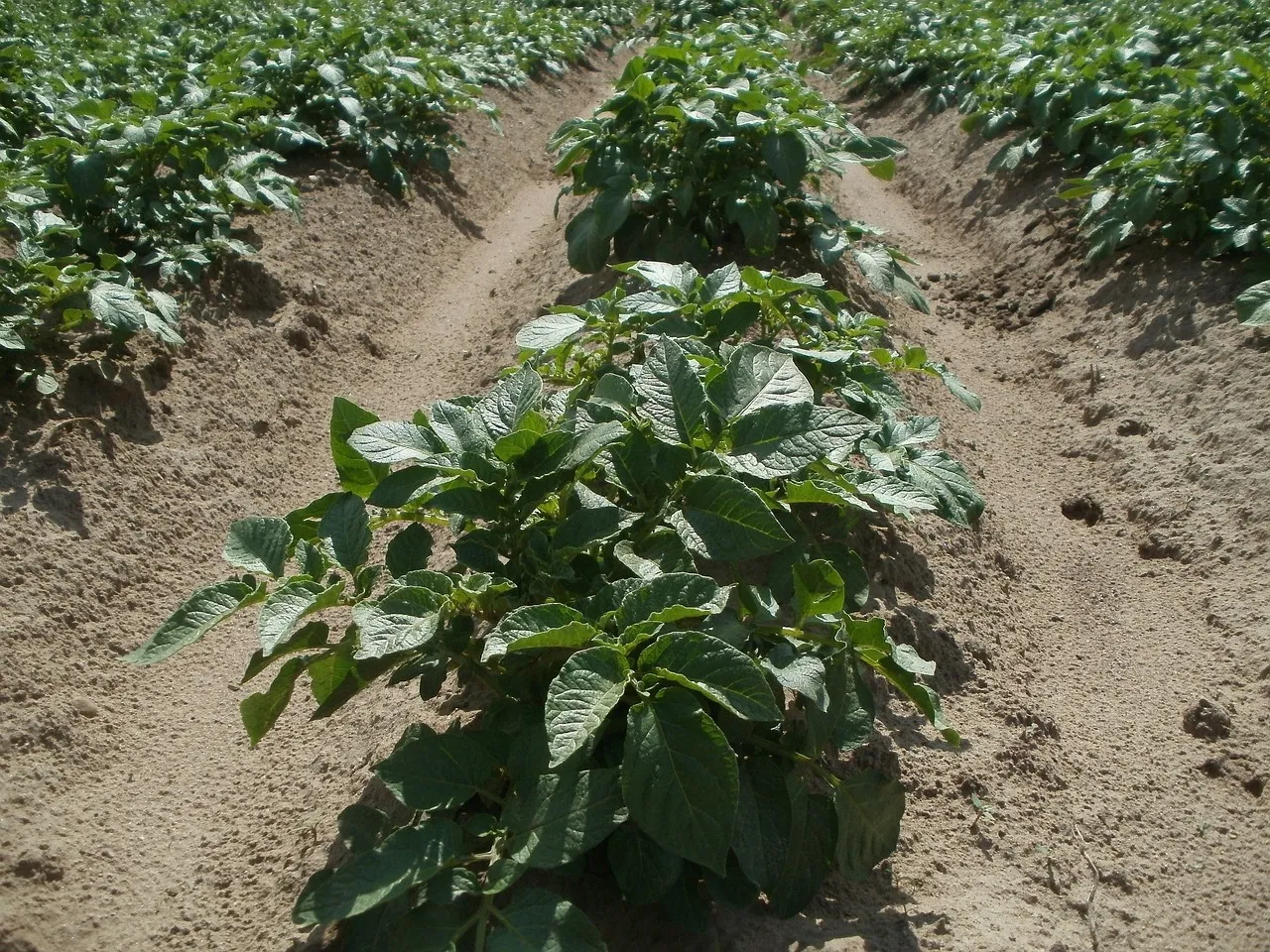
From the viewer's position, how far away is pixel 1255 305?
3.71 metres

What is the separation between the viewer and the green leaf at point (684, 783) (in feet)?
5.22

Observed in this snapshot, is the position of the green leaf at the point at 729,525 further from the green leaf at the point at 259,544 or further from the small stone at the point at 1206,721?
the small stone at the point at 1206,721

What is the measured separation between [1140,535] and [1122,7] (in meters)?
6.24

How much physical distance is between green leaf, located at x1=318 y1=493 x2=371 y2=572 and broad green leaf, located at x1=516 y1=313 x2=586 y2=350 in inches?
33.1

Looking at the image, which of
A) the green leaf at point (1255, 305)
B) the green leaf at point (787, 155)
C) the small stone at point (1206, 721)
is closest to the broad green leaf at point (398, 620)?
the small stone at point (1206, 721)

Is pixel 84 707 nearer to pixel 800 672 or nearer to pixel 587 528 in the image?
pixel 587 528

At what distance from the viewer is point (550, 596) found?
203cm

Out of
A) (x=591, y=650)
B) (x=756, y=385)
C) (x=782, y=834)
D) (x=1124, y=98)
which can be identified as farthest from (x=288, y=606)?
(x=1124, y=98)

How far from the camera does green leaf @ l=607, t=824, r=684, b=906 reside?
68.2 inches

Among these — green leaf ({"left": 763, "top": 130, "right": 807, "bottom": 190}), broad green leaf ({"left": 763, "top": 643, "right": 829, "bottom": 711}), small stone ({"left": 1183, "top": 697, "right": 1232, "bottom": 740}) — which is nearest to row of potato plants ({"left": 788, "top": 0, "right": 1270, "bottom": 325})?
green leaf ({"left": 763, "top": 130, "right": 807, "bottom": 190})

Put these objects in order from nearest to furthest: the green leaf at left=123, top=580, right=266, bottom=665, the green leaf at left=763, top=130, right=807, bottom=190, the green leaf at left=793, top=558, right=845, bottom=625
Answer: the green leaf at left=123, top=580, right=266, bottom=665
the green leaf at left=793, top=558, right=845, bottom=625
the green leaf at left=763, top=130, right=807, bottom=190

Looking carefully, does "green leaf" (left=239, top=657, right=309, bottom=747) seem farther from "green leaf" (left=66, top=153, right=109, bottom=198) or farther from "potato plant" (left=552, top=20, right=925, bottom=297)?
"green leaf" (left=66, top=153, right=109, bottom=198)

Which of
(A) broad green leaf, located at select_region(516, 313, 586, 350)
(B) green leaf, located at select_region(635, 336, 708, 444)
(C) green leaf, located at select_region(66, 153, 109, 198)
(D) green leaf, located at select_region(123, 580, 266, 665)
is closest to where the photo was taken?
(D) green leaf, located at select_region(123, 580, 266, 665)

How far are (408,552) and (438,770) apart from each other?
0.49m
